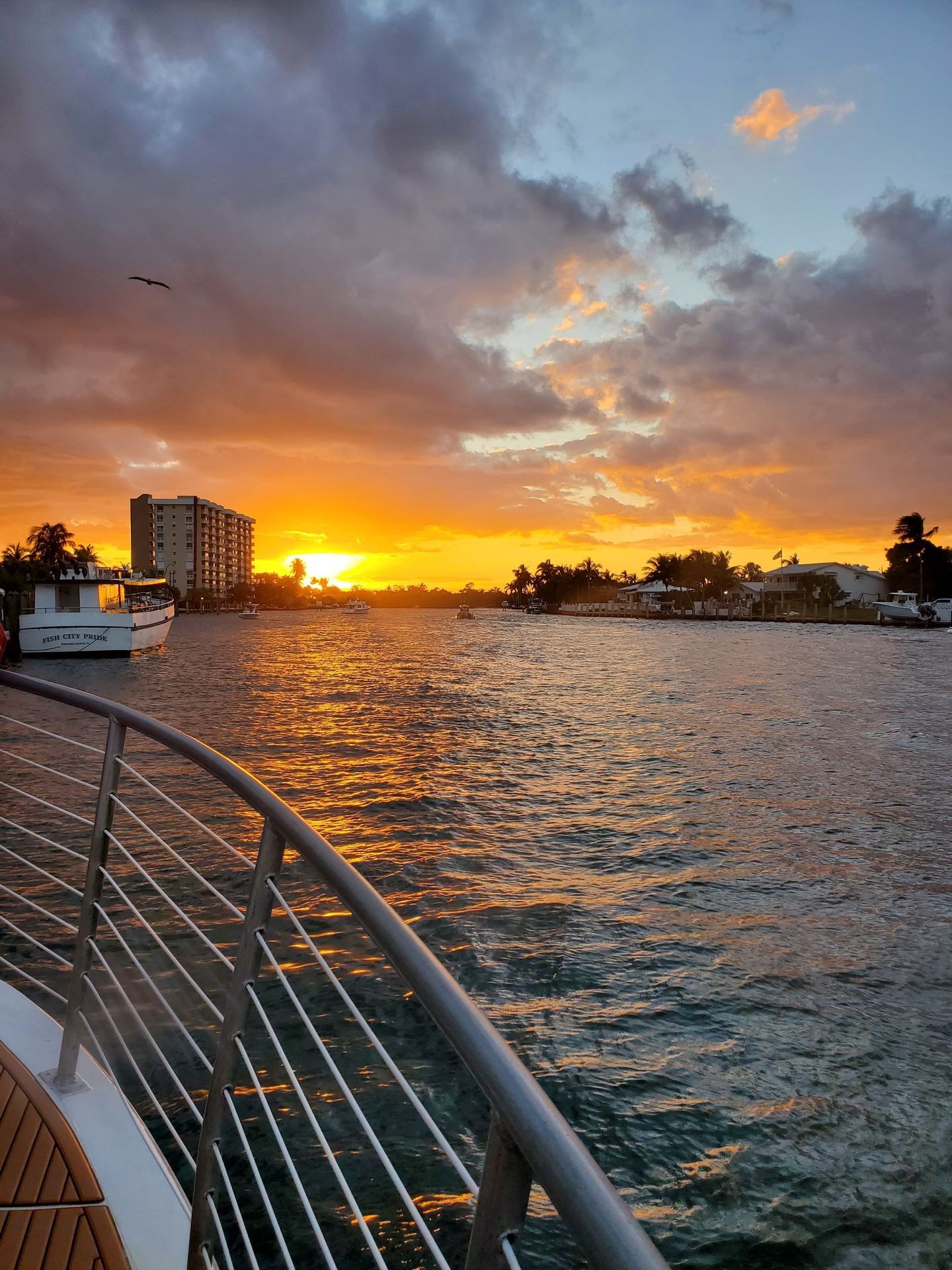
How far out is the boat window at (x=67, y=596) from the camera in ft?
129

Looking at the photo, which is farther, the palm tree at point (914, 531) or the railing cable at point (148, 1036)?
the palm tree at point (914, 531)

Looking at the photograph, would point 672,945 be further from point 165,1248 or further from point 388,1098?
point 165,1248

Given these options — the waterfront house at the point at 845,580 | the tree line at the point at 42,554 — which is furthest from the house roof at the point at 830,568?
the tree line at the point at 42,554

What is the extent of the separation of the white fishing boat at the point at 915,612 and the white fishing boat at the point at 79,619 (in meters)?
79.5

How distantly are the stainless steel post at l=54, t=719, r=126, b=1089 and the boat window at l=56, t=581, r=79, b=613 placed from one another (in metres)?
40.3

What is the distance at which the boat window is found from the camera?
3944 cm

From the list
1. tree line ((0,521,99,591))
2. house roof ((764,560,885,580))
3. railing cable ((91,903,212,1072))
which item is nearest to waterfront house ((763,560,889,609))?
house roof ((764,560,885,580))

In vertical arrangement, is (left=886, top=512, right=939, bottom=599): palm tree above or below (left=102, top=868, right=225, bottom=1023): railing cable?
above

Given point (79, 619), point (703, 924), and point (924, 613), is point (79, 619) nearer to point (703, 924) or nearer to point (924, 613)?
point (703, 924)

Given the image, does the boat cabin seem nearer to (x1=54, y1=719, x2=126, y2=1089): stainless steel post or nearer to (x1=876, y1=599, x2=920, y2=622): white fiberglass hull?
(x1=54, y1=719, x2=126, y2=1089): stainless steel post

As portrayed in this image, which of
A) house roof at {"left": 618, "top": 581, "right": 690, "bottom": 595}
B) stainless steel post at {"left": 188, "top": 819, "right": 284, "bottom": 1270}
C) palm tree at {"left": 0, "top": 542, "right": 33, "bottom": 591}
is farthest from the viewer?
house roof at {"left": 618, "top": 581, "right": 690, "bottom": 595}

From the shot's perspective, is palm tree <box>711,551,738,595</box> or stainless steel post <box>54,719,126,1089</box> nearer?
stainless steel post <box>54,719,126,1089</box>

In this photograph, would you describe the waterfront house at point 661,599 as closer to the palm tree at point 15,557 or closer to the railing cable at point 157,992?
the palm tree at point 15,557

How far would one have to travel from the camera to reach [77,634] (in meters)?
38.3
